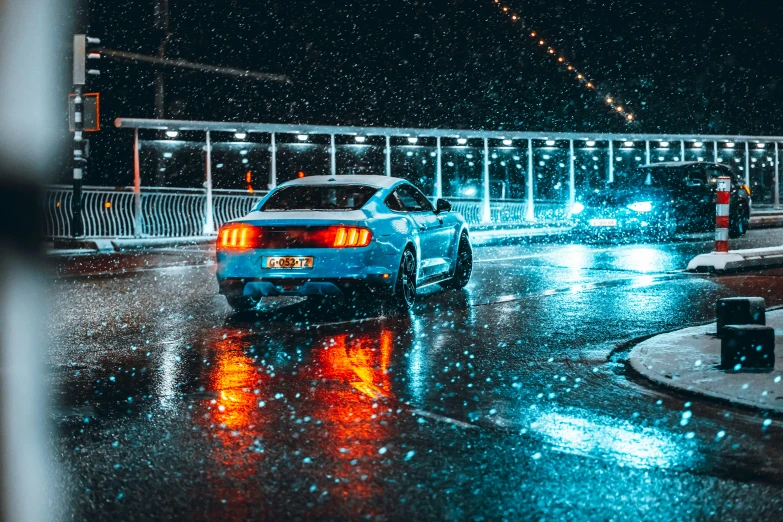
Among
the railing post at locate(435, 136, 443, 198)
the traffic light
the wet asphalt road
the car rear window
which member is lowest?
the wet asphalt road

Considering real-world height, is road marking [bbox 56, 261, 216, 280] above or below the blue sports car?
below

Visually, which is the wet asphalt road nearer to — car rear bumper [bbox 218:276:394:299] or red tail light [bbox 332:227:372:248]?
car rear bumper [bbox 218:276:394:299]

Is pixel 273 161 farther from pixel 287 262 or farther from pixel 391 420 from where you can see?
pixel 391 420

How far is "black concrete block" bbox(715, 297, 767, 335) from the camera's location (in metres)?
7.82

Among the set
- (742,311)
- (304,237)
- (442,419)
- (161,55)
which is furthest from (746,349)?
(161,55)

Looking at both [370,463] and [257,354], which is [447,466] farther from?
[257,354]

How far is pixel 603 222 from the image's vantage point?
69.9ft

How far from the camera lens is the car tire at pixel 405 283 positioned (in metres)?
10.0

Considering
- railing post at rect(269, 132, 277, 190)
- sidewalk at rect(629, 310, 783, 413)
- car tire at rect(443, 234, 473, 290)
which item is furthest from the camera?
railing post at rect(269, 132, 277, 190)

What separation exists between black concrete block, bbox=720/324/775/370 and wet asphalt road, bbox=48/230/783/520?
0.69 meters

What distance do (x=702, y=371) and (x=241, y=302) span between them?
5.07 meters

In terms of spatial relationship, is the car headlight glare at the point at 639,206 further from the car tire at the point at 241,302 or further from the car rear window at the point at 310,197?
the car tire at the point at 241,302

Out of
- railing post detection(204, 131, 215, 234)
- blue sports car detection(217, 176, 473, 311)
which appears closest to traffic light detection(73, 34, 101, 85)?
railing post detection(204, 131, 215, 234)

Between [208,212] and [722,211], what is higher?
[208,212]
